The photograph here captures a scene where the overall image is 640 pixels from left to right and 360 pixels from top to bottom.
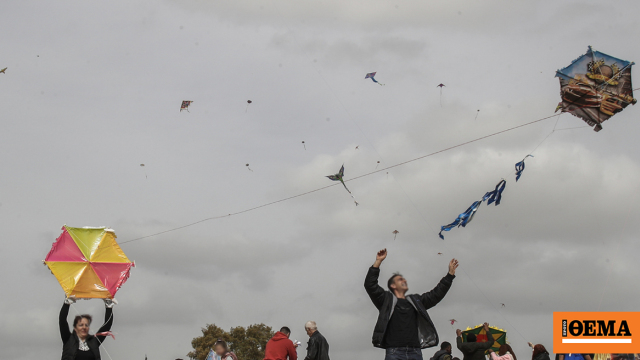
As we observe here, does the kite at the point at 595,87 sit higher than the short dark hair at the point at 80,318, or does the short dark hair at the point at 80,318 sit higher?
the kite at the point at 595,87

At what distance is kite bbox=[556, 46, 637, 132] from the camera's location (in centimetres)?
993

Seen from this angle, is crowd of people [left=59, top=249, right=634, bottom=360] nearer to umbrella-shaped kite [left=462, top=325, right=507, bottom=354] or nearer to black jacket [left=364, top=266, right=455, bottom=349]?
black jacket [left=364, top=266, right=455, bottom=349]

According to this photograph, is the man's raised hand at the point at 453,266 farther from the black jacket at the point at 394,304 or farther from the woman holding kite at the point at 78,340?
the woman holding kite at the point at 78,340

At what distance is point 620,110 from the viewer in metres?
10.0

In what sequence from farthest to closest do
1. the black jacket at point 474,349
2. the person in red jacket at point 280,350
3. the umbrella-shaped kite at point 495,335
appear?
1. the umbrella-shaped kite at point 495,335
2. the black jacket at point 474,349
3. the person in red jacket at point 280,350

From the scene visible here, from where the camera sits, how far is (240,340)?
43969 mm

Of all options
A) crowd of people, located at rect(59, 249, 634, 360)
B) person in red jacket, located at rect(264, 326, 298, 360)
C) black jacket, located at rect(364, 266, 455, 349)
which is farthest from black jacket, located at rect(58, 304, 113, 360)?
person in red jacket, located at rect(264, 326, 298, 360)

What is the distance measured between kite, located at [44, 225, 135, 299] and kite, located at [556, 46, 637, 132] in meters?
7.70

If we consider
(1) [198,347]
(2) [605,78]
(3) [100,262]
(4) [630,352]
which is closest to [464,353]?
(4) [630,352]

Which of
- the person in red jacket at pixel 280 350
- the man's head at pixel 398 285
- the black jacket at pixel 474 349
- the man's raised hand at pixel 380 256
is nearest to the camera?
the man's raised hand at pixel 380 256

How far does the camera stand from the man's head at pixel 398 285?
6910 millimetres

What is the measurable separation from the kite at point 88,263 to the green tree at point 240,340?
34.9m

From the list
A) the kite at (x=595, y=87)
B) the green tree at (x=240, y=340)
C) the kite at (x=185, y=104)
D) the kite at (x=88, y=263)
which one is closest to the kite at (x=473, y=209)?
the kite at (x=595, y=87)

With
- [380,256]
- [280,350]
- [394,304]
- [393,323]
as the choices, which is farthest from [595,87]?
[280,350]
